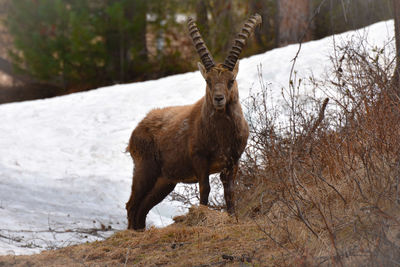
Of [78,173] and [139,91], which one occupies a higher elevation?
[139,91]

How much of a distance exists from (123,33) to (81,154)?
561cm

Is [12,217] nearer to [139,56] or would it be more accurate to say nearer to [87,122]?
[87,122]

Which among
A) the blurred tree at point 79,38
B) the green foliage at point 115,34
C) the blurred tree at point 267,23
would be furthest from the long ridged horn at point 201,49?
the blurred tree at point 267,23

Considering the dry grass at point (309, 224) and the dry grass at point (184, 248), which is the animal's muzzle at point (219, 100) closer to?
the dry grass at point (309, 224)

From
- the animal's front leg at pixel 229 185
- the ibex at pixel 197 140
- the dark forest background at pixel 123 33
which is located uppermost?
the dark forest background at pixel 123 33

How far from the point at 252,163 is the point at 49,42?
966cm

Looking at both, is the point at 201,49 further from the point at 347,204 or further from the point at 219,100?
the point at 347,204

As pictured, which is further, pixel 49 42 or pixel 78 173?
pixel 49 42

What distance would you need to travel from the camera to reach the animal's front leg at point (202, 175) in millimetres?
6211

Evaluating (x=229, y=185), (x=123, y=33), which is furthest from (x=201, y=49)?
(x=123, y=33)

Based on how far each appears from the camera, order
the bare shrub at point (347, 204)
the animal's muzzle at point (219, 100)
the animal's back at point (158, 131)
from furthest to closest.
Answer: the animal's back at point (158, 131)
the animal's muzzle at point (219, 100)
the bare shrub at point (347, 204)

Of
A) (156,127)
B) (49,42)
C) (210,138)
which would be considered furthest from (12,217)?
(49,42)

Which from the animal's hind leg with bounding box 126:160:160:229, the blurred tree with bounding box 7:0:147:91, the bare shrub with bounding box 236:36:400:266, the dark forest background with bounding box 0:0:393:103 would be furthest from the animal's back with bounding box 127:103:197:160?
the blurred tree with bounding box 7:0:147:91

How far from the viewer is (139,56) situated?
51.6 feet
